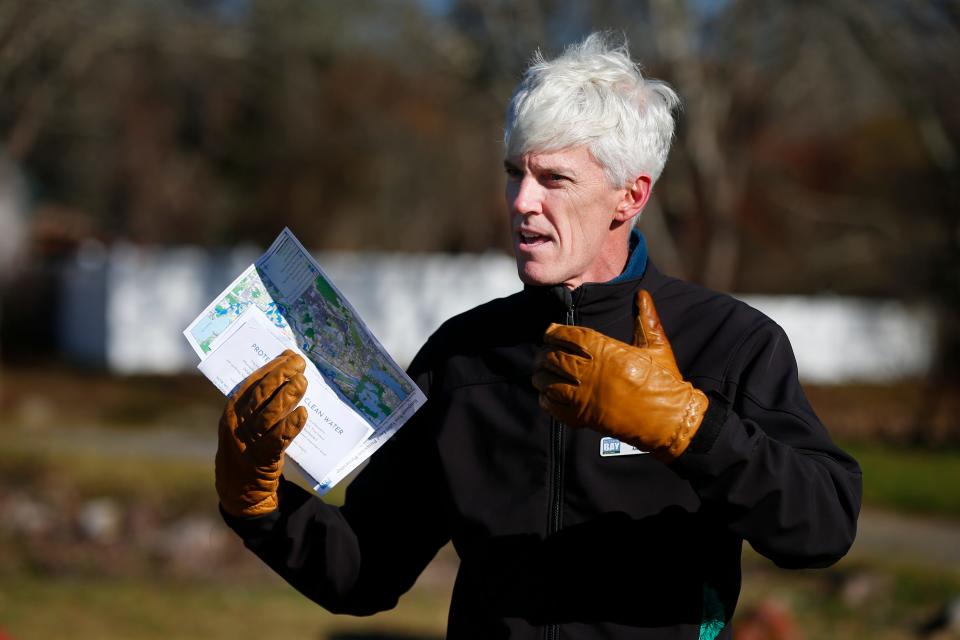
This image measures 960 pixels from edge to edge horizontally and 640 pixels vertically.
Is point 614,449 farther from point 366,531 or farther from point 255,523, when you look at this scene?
point 255,523

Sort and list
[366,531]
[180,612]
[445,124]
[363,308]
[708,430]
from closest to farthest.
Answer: [708,430] → [366,531] → [180,612] → [363,308] → [445,124]

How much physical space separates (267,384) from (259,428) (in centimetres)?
8

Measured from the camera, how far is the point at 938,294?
44.1ft

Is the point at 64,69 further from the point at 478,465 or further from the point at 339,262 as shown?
the point at 339,262

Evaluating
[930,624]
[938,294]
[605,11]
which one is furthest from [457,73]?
[930,624]

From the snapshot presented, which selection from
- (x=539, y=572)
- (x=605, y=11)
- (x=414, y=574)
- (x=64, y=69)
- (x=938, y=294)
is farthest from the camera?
(x=605, y=11)

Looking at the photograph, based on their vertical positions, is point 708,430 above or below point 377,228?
above

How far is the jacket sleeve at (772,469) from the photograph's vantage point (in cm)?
178

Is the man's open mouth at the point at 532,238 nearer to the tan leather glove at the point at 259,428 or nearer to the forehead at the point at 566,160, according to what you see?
the forehead at the point at 566,160

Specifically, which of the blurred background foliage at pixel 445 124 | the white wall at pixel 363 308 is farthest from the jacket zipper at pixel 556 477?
the white wall at pixel 363 308

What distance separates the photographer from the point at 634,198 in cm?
215

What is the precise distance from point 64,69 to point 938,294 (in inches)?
371

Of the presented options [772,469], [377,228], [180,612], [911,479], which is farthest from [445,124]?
[772,469]

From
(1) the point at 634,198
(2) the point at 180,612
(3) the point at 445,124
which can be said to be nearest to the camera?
(1) the point at 634,198
